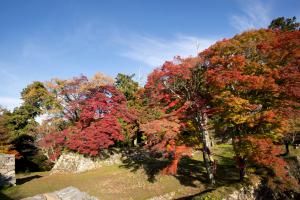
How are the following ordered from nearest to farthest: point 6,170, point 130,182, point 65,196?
point 65,196 → point 6,170 → point 130,182

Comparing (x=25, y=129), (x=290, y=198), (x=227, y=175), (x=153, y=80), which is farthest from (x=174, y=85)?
(x=25, y=129)

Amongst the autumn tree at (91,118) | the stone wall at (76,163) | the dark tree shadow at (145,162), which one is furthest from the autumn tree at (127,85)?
the stone wall at (76,163)

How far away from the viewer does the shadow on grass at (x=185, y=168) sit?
1803cm

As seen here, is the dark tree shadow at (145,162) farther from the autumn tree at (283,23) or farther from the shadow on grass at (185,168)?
the autumn tree at (283,23)

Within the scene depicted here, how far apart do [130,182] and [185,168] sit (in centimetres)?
592

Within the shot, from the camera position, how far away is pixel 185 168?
70.2 ft

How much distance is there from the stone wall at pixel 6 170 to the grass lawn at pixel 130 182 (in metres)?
0.74

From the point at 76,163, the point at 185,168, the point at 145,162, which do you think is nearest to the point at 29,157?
the point at 76,163

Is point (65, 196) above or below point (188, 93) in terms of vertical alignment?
below

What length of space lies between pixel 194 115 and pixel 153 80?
15.3ft

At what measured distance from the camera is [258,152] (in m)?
13.4

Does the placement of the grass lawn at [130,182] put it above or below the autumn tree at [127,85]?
below

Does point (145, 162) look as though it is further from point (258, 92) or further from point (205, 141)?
point (258, 92)

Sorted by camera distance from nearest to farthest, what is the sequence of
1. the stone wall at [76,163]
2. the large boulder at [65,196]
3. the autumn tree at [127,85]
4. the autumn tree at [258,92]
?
the large boulder at [65,196]
the autumn tree at [258,92]
the stone wall at [76,163]
the autumn tree at [127,85]
